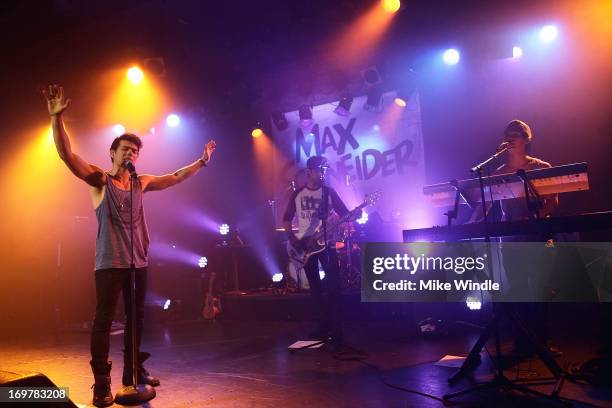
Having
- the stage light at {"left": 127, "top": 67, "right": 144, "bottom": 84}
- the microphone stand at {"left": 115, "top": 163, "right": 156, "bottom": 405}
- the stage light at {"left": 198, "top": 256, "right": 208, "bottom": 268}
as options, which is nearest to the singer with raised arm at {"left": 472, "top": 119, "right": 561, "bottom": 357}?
the microphone stand at {"left": 115, "top": 163, "right": 156, "bottom": 405}

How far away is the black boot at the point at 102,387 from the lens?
3.33 m

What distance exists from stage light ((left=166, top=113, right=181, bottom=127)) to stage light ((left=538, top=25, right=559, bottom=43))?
7686 millimetres

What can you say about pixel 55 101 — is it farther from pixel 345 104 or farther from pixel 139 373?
pixel 345 104

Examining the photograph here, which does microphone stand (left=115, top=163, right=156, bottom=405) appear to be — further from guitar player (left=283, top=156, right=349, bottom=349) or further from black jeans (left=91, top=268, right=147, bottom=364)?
guitar player (left=283, top=156, right=349, bottom=349)

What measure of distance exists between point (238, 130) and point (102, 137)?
10.3 feet

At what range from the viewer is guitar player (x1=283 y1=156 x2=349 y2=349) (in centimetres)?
518

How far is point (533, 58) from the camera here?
7582mm

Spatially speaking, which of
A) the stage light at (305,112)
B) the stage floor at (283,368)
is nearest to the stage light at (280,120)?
the stage light at (305,112)

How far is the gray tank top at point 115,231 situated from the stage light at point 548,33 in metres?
7.10

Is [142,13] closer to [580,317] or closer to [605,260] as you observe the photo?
[605,260]

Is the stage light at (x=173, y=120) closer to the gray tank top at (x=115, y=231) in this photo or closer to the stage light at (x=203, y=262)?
the stage light at (x=203, y=262)

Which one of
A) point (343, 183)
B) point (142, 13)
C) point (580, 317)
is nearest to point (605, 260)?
point (580, 317)

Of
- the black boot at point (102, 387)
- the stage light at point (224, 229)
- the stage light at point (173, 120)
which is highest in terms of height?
the stage light at point (173, 120)

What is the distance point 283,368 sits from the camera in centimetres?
429
